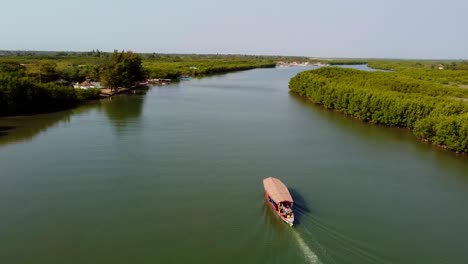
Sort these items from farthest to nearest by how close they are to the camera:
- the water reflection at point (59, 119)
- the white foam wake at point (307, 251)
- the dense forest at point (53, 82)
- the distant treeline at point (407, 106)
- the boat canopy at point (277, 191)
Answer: the dense forest at point (53, 82)
the water reflection at point (59, 119)
the distant treeline at point (407, 106)
the boat canopy at point (277, 191)
the white foam wake at point (307, 251)

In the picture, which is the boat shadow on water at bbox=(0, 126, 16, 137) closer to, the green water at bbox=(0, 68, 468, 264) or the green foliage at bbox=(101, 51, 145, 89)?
the green water at bbox=(0, 68, 468, 264)

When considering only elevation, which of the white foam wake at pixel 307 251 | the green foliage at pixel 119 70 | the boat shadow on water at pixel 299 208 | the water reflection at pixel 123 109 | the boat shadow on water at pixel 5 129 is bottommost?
the white foam wake at pixel 307 251

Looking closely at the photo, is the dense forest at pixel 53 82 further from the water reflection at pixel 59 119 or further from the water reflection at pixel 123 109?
the water reflection at pixel 123 109

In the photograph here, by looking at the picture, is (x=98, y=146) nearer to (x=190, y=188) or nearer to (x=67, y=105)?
(x=190, y=188)

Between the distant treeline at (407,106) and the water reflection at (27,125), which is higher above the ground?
the distant treeline at (407,106)

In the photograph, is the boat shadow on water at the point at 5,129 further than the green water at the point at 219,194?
Yes

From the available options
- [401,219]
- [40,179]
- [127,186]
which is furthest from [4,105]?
[401,219]

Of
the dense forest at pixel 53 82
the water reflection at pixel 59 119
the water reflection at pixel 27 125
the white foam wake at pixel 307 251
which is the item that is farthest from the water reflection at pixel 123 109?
the white foam wake at pixel 307 251
